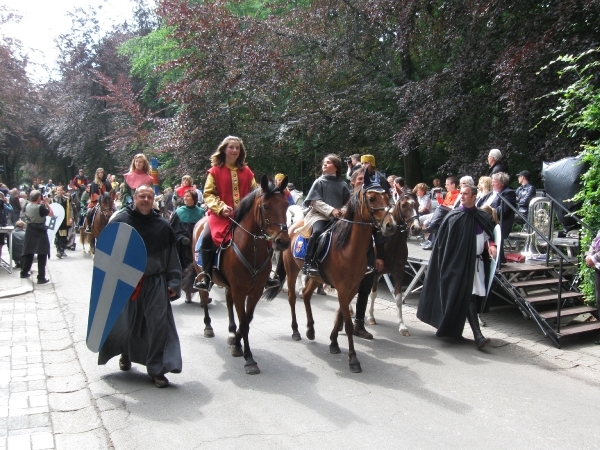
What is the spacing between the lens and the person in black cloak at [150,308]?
17.8ft

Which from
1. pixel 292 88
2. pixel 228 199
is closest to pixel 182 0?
pixel 292 88

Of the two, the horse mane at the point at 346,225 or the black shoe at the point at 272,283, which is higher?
the horse mane at the point at 346,225

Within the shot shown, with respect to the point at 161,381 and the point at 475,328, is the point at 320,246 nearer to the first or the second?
the point at 475,328

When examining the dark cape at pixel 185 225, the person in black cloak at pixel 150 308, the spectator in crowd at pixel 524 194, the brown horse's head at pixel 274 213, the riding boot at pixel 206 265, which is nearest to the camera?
the person in black cloak at pixel 150 308

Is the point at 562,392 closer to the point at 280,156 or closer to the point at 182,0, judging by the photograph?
the point at 280,156

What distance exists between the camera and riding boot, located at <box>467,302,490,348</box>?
698 centimetres

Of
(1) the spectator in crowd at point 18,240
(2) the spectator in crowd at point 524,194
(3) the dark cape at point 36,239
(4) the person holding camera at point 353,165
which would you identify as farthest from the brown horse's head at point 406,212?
(1) the spectator in crowd at point 18,240

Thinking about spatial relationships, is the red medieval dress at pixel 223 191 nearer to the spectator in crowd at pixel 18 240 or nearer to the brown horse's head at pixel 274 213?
the brown horse's head at pixel 274 213

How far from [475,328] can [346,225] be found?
2.28m

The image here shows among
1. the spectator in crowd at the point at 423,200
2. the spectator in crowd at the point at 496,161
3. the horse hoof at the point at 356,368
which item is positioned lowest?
the horse hoof at the point at 356,368

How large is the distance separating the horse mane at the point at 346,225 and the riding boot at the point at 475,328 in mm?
2121

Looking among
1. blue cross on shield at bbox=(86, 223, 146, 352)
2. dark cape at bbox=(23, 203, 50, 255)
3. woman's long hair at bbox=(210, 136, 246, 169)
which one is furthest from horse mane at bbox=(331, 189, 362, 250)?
dark cape at bbox=(23, 203, 50, 255)

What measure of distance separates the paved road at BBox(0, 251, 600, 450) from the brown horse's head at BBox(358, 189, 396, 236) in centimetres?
172

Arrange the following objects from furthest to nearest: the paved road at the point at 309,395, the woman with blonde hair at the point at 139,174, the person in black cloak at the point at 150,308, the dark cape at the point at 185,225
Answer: the woman with blonde hair at the point at 139,174, the dark cape at the point at 185,225, the person in black cloak at the point at 150,308, the paved road at the point at 309,395
